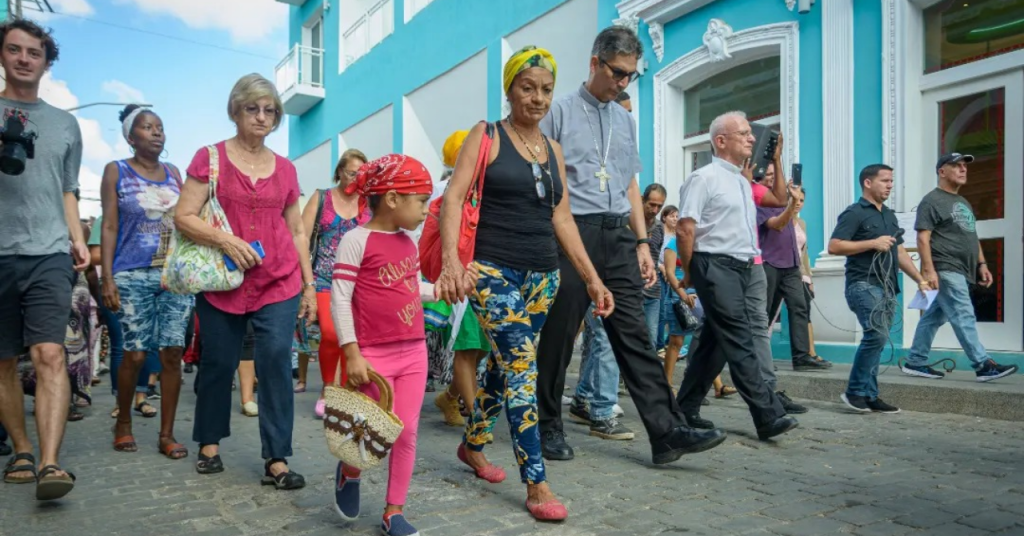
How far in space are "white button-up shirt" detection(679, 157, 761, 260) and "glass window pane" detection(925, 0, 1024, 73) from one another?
450 centimetres

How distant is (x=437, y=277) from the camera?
12.2 feet

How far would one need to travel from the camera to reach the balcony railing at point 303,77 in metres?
23.2

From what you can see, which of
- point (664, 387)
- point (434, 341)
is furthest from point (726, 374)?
point (664, 387)

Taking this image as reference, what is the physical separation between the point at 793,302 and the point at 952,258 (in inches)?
53.3

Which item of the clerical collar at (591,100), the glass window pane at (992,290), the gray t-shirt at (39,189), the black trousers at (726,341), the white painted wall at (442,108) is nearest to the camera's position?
the gray t-shirt at (39,189)

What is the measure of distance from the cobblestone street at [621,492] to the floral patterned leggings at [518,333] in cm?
29

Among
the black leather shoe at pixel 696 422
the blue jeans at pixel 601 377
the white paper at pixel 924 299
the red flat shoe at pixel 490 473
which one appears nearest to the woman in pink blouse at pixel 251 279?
the red flat shoe at pixel 490 473

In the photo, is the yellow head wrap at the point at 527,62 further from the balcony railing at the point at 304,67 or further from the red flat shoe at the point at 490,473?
the balcony railing at the point at 304,67

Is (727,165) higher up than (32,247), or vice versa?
(727,165)

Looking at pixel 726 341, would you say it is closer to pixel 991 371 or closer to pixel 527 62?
pixel 527 62

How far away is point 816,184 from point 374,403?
24.0 ft

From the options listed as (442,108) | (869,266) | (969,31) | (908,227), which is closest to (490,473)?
(869,266)

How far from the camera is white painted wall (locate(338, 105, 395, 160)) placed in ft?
63.7

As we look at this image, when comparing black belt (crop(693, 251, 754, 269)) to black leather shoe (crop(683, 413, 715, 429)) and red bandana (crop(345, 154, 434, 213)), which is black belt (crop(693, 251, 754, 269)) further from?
red bandana (crop(345, 154, 434, 213))
